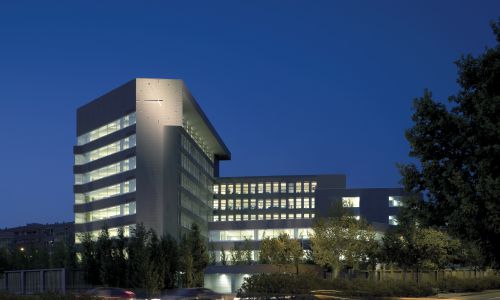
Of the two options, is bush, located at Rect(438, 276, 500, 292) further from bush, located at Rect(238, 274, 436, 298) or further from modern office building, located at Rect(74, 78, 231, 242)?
modern office building, located at Rect(74, 78, 231, 242)

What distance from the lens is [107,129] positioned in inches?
4892

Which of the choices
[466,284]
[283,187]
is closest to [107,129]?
[283,187]

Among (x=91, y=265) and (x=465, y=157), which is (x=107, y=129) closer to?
(x=91, y=265)

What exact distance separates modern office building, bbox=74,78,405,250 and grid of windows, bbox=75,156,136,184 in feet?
0.53

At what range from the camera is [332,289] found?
5016cm

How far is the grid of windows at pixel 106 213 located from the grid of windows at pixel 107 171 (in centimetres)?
588

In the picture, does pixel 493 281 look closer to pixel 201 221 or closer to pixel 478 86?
pixel 478 86

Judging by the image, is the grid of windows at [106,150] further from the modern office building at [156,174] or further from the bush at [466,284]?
the bush at [466,284]

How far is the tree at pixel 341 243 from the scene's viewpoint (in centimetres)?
7538

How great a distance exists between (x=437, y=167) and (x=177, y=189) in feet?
314

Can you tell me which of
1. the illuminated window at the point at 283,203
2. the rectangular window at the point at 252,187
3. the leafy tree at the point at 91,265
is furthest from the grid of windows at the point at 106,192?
the illuminated window at the point at 283,203

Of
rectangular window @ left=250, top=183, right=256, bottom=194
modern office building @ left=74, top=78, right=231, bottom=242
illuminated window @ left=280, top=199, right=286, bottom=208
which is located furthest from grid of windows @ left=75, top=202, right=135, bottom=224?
illuminated window @ left=280, top=199, right=286, bottom=208

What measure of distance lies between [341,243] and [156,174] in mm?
45525

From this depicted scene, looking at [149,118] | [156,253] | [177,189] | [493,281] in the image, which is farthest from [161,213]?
[493,281]
